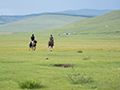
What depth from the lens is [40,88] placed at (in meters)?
9.39

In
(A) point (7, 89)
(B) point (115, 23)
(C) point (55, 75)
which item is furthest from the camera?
(B) point (115, 23)

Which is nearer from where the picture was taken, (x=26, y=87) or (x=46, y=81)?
(x=26, y=87)

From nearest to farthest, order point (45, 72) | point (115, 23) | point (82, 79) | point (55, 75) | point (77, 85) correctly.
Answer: point (77, 85) < point (82, 79) < point (55, 75) < point (45, 72) < point (115, 23)

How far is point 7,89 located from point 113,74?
5225 mm

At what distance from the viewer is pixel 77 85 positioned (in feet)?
32.6

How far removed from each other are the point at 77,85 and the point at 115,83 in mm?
1508

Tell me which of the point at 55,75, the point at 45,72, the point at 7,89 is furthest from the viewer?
the point at 45,72

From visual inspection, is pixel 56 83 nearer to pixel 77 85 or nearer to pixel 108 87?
pixel 77 85

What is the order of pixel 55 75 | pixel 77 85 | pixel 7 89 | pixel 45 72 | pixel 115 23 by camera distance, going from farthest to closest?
pixel 115 23 < pixel 45 72 < pixel 55 75 < pixel 77 85 < pixel 7 89

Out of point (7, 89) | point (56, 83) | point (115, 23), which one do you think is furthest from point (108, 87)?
point (115, 23)

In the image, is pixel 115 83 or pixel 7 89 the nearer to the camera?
pixel 7 89

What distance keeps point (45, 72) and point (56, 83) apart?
2526 millimetres

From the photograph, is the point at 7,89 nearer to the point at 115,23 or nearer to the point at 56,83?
the point at 56,83

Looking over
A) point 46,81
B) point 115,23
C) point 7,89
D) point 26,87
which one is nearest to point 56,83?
point 46,81
